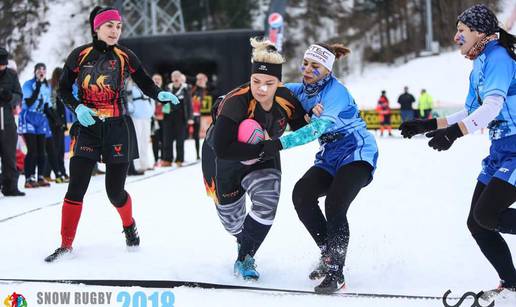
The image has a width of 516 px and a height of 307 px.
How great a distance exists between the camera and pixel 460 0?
145ft

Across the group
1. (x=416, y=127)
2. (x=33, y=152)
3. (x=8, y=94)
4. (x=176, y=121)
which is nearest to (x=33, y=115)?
(x=33, y=152)

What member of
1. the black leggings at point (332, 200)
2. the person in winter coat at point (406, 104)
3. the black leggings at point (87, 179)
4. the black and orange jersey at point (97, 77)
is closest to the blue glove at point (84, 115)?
the black and orange jersey at point (97, 77)

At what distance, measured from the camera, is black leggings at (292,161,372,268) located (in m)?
3.99

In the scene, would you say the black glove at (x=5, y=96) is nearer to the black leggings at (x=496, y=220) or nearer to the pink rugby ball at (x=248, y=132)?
the pink rugby ball at (x=248, y=132)

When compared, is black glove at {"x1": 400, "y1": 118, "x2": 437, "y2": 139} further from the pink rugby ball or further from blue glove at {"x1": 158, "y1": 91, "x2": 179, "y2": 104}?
blue glove at {"x1": 158, "y1": 91, "x2": 179, "y2": 104}

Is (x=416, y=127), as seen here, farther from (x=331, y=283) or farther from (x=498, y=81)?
(x=331, y=283)

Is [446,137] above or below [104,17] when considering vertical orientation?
below

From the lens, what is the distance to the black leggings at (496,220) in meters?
3.57

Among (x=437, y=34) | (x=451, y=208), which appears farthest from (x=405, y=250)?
(x=437, y=34)

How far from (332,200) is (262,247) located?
4.40 feet

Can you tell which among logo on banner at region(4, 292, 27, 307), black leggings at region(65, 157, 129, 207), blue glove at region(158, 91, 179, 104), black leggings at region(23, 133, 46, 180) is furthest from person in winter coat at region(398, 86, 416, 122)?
logo on banner at region(4, 292, 27, 307)

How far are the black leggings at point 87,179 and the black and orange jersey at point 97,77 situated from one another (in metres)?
0.36

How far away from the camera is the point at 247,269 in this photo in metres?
4.22

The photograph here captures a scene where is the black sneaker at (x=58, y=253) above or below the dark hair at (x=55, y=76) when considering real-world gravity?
below
